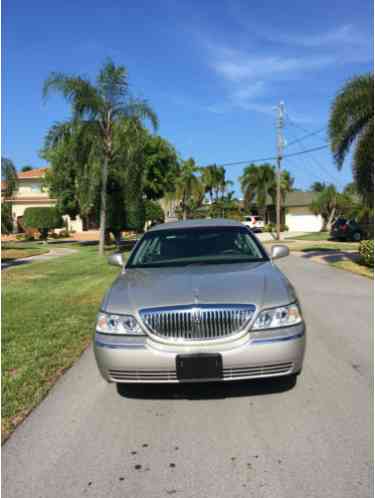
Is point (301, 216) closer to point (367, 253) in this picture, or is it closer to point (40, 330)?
point (367, 253)

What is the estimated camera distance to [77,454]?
3.11 meters

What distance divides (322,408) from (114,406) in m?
1.76

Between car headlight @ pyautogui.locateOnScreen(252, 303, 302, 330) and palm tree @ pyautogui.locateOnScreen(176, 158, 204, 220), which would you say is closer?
car headlight @ pyautogui.locateOnScreen(252, 303, 302, 330)

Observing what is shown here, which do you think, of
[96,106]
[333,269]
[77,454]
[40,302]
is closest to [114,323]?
[77,454]

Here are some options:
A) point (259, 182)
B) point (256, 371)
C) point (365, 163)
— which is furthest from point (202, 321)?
point (259, 182)

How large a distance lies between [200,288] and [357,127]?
11.9 metres

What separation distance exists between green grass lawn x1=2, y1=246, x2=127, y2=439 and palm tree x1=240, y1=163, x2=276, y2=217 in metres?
39.0

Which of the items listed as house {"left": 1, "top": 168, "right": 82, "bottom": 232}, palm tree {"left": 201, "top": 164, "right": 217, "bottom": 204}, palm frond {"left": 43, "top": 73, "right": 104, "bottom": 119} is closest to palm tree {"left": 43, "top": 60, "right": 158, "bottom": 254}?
palm frond {"left": 43, "top": 73, "right": 104, "bottom": 119}

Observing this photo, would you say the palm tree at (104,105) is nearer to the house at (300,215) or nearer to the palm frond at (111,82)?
the palm frond at (111,82)

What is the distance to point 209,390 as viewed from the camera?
4055mm

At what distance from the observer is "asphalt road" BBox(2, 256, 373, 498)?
2729 mm

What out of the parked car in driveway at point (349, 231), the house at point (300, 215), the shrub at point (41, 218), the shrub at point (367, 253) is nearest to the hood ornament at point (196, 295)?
the shrub at point (367, 253)

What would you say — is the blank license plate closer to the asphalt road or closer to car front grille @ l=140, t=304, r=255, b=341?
car front grille @ l=140, t=304, r=255, b=341

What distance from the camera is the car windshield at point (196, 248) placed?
498 centimetres
